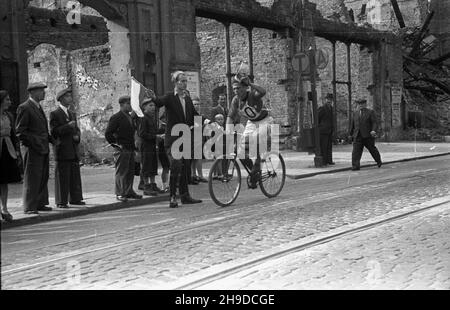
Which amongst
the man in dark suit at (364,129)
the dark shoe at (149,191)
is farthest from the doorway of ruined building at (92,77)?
the man in dark suit at (364,129)

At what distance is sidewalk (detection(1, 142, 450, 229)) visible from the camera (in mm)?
8547

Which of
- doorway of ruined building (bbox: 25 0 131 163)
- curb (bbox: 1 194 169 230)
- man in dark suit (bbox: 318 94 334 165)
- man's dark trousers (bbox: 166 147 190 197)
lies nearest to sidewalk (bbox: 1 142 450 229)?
curb (bbox: 1 194 169 230)

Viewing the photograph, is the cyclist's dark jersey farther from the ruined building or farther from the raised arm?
the ruined building

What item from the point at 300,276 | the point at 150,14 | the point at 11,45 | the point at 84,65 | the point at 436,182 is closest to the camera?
the point at 300,276

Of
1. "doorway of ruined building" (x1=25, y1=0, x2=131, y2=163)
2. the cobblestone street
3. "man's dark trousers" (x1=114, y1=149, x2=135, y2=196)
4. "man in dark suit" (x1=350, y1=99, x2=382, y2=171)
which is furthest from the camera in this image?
"doorway of ruined building" (x1=25, y1=0, x2=131, y2=163)

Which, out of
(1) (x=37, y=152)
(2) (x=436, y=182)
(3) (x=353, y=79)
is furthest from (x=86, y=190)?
(3) (x=353, y=79)

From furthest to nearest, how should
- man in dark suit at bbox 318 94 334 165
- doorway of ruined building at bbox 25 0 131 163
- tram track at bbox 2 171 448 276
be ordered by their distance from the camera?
1. doorway of ruined building at bbox 25 0 131 163
2. man in dark suit at bbox 318 94 334 165
3. tram track at bbox 2 171 448 276

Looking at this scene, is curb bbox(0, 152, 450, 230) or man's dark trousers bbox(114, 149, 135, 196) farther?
man's dark trousers bbox(114, 149, 135, 196)

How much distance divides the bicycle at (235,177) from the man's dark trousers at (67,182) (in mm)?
2234

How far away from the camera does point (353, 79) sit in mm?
28141

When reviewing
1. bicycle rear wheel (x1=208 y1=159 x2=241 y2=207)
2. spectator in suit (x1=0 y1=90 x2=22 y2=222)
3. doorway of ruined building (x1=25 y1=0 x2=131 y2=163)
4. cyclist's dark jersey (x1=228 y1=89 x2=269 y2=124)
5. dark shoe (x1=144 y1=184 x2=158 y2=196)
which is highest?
doorway of ruined building (x1=25 y1=0 x2=131 y2=163)

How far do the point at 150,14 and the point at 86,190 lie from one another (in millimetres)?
6549

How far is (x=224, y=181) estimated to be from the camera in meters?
8.81
